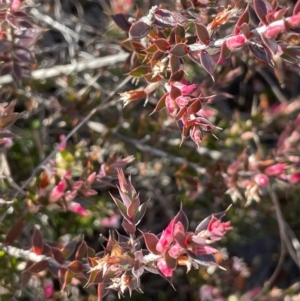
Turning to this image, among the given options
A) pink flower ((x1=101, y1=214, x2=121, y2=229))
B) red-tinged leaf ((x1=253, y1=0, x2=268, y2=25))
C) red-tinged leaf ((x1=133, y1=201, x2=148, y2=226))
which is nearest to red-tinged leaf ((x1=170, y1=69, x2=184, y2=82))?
red-tinged leaf ((x1=253, y1=0, x2=268, y2=25))

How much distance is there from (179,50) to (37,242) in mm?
736

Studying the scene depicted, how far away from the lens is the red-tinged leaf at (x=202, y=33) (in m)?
1.35

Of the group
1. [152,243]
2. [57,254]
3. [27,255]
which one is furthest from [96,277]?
[27,255]

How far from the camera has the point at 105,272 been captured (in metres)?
1.29

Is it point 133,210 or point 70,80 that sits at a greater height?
point 133,210

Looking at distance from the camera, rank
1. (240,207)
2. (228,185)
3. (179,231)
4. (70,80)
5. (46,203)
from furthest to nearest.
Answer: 1. (240,207)
2. (70,80)
3. (228,185)
4. (46,203)
5. (179,231)

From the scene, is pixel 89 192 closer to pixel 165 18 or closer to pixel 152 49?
pixel 152 49

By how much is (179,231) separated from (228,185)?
0.91 meters

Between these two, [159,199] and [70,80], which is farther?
[159,199]

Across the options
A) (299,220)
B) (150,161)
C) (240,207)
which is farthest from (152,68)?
(299,220)

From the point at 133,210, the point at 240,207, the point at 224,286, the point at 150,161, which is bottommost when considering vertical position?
the point at 224,286

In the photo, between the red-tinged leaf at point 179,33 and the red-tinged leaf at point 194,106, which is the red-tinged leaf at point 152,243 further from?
the red-tinged leaf at point 179,33

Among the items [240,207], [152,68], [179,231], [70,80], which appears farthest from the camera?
[240,207]

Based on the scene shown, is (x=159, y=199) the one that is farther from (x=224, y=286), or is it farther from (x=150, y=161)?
(x=224, y=286)
